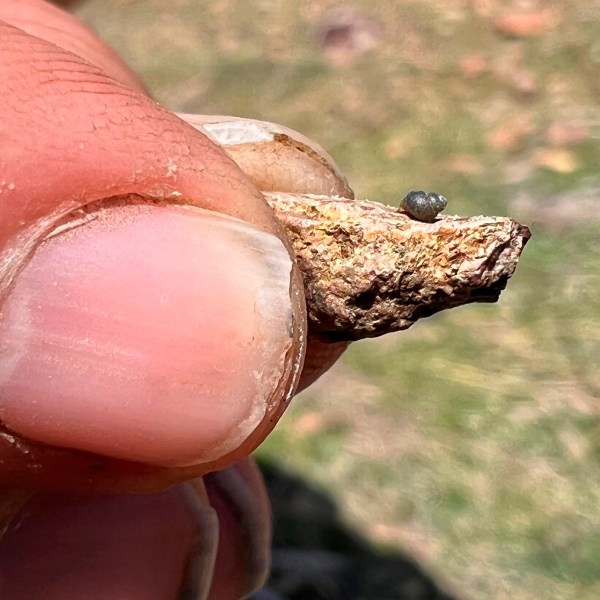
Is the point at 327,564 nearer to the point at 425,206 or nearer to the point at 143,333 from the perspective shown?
the point at 425,206

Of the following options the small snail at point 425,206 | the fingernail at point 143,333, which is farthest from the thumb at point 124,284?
the small snail at point 425,206

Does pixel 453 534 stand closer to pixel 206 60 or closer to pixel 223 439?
pixel 223 439

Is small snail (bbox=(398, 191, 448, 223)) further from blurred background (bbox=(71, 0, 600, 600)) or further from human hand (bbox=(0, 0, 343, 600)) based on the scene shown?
blurred background (bbox=(71, 0, 600, 600))

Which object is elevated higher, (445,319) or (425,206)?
(425,206)

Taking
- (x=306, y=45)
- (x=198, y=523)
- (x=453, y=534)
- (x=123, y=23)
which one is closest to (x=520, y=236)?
(x=198, y=523)

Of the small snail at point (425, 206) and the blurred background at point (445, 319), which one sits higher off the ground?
the small snail at point (425, 206)

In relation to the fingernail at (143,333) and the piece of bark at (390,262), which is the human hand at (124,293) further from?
the piece of bark at (390,262)

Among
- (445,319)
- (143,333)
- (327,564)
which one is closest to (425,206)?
(143,333)
